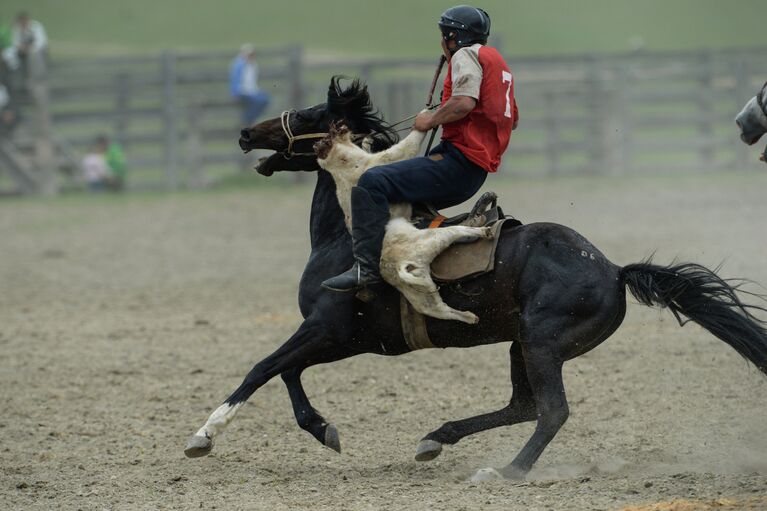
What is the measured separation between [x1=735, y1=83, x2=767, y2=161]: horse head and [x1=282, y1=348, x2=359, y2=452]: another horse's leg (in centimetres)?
241

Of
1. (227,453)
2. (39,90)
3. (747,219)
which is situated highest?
(39,90)

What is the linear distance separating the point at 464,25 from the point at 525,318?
1.51 metres

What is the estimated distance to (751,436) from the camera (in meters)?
6.09

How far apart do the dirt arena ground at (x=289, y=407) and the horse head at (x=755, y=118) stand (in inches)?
40.9

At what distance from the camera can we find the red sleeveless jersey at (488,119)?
5520mm

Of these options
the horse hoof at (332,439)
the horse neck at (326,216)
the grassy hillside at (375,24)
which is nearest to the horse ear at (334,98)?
the horse neck at (326,216)

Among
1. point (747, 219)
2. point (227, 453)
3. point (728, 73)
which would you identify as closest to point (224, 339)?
point (227, 453)

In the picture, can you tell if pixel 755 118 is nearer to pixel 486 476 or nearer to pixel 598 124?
pixel 486 476

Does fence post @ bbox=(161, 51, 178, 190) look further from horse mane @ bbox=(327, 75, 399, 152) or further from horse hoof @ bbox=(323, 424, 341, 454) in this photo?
horse hoof @ bbox=(323, 424, 341, 454)

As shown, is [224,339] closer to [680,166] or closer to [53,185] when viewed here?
[53,185]

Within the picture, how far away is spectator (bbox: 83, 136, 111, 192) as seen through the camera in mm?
20922

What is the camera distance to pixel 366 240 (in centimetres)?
557

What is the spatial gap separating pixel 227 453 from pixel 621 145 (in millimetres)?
17401

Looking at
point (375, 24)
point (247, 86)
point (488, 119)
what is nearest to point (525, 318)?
point (488, 119)
